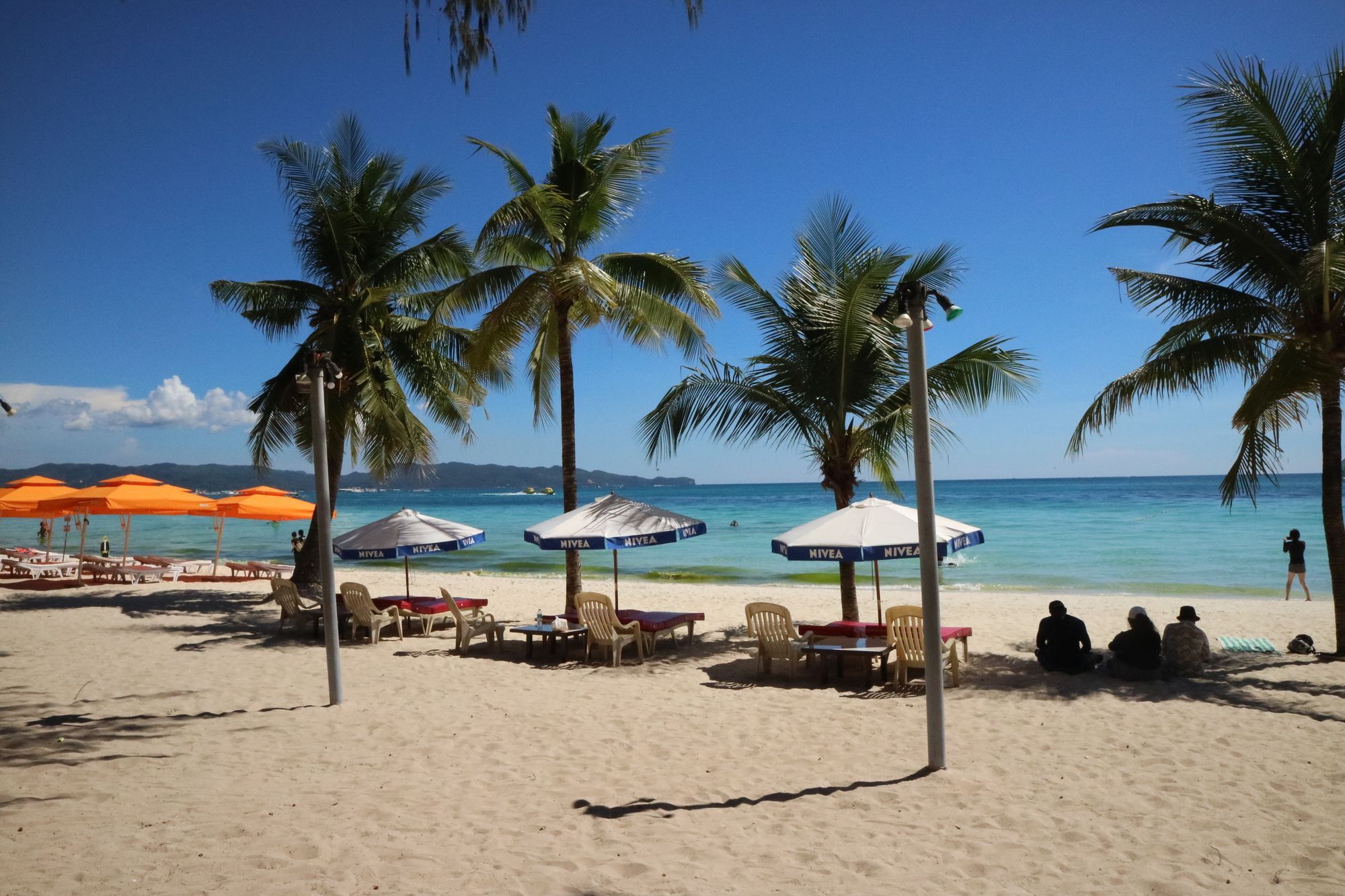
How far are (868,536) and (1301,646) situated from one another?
207 inches

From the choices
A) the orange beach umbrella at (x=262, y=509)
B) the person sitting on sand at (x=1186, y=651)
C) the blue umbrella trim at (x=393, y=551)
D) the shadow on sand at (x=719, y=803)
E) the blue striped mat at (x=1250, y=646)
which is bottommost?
the shadow on sand at (x=719, y=803)

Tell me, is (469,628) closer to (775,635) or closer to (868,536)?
(775,635)

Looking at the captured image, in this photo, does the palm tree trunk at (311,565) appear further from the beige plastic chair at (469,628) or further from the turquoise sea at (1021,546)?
the turquoise sea at (1021,546)

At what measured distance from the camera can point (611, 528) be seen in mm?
10094

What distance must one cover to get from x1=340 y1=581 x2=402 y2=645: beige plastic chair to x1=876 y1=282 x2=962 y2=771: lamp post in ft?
26.7

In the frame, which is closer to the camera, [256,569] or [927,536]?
[927,536]

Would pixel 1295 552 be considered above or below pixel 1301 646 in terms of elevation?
above

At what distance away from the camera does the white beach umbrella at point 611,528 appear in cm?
994

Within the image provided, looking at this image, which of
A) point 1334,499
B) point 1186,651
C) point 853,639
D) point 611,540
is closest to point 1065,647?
point 1186,651

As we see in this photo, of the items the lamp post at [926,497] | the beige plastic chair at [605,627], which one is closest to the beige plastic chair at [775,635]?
the beige plastic chair at [605,627]

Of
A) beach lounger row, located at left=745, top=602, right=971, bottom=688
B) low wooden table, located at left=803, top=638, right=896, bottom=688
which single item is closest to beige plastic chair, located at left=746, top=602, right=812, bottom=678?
beach lounger row, located at left=745, top=602, right=971, bottom=688

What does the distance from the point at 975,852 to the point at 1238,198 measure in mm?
8427

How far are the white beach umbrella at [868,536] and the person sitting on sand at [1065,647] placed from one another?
1173 millimetres

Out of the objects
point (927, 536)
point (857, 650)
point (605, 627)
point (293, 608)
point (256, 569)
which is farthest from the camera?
point (256, 569)
